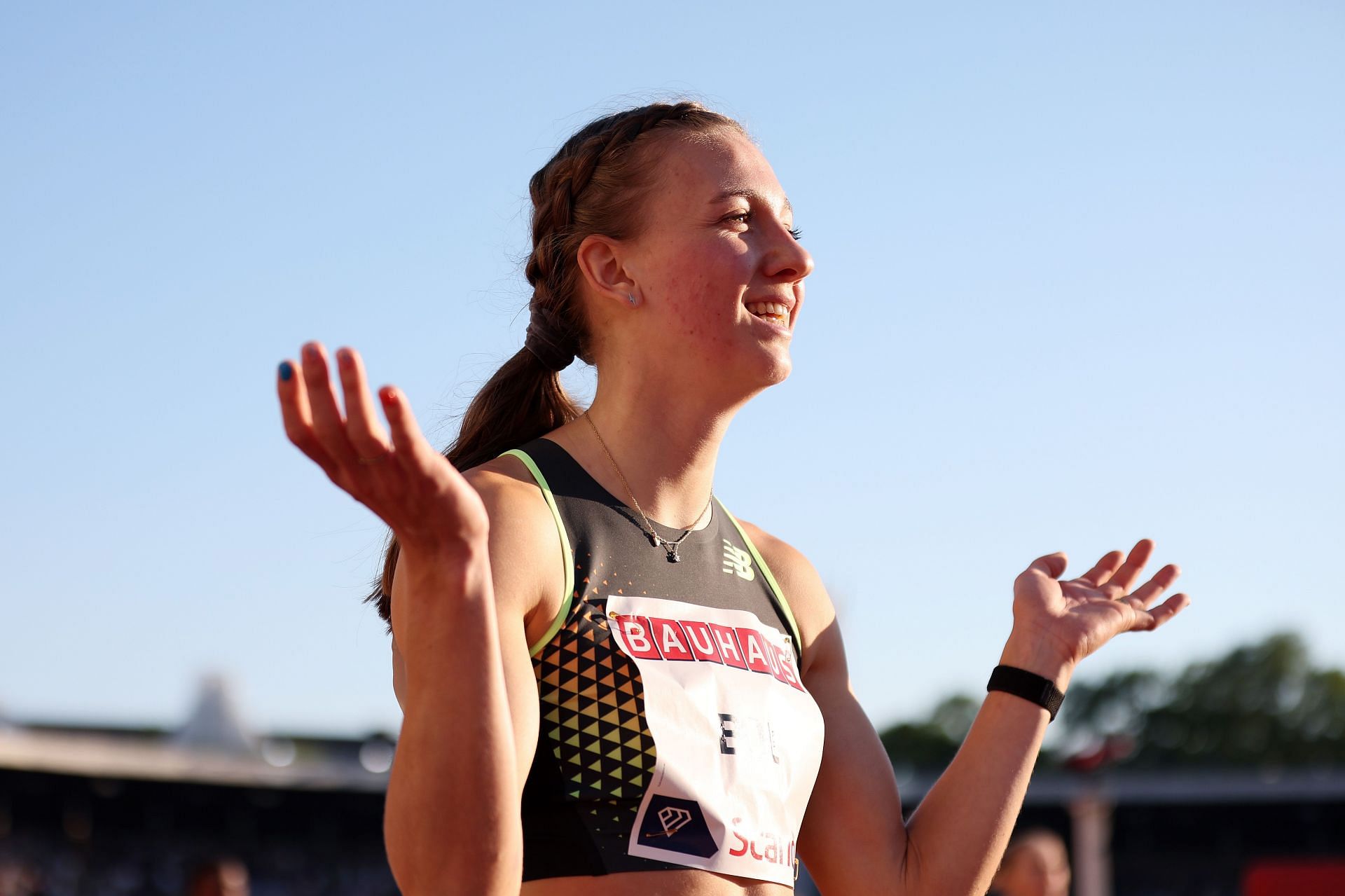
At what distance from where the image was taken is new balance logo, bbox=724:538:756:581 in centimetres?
262

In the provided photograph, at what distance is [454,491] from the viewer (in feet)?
5.72

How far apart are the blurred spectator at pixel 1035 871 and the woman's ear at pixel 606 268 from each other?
529 cm

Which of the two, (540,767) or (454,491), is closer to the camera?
(454,491)

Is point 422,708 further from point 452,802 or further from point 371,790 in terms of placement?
point 371,790

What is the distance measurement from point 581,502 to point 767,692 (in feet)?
1.54

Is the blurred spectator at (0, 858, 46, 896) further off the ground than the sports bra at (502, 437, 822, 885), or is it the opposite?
the sports bra at (502, 437, 822, 885)

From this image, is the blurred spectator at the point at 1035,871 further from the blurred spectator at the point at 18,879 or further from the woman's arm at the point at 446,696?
the blurred spectator at the point at 18,879

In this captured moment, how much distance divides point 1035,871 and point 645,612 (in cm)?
558

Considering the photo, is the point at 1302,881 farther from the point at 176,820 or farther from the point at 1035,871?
the point at 176,820

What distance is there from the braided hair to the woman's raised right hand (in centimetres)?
95

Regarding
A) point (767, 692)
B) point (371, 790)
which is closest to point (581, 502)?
point (767, 692)

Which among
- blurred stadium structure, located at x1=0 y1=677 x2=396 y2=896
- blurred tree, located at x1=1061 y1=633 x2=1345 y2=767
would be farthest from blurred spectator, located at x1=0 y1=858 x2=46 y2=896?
blurred tree, located at x1=1061 y1=633 x2=1345 y2=767

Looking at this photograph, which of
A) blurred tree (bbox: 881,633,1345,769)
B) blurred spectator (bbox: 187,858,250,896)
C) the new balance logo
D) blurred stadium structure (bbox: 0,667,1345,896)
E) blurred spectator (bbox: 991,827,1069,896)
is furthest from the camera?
blurred tree (bbox: 881,633,1345,769)

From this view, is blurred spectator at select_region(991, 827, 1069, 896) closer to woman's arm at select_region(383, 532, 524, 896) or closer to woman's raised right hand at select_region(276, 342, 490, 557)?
woman's arm at select_region(383, 532, 524, 896)
